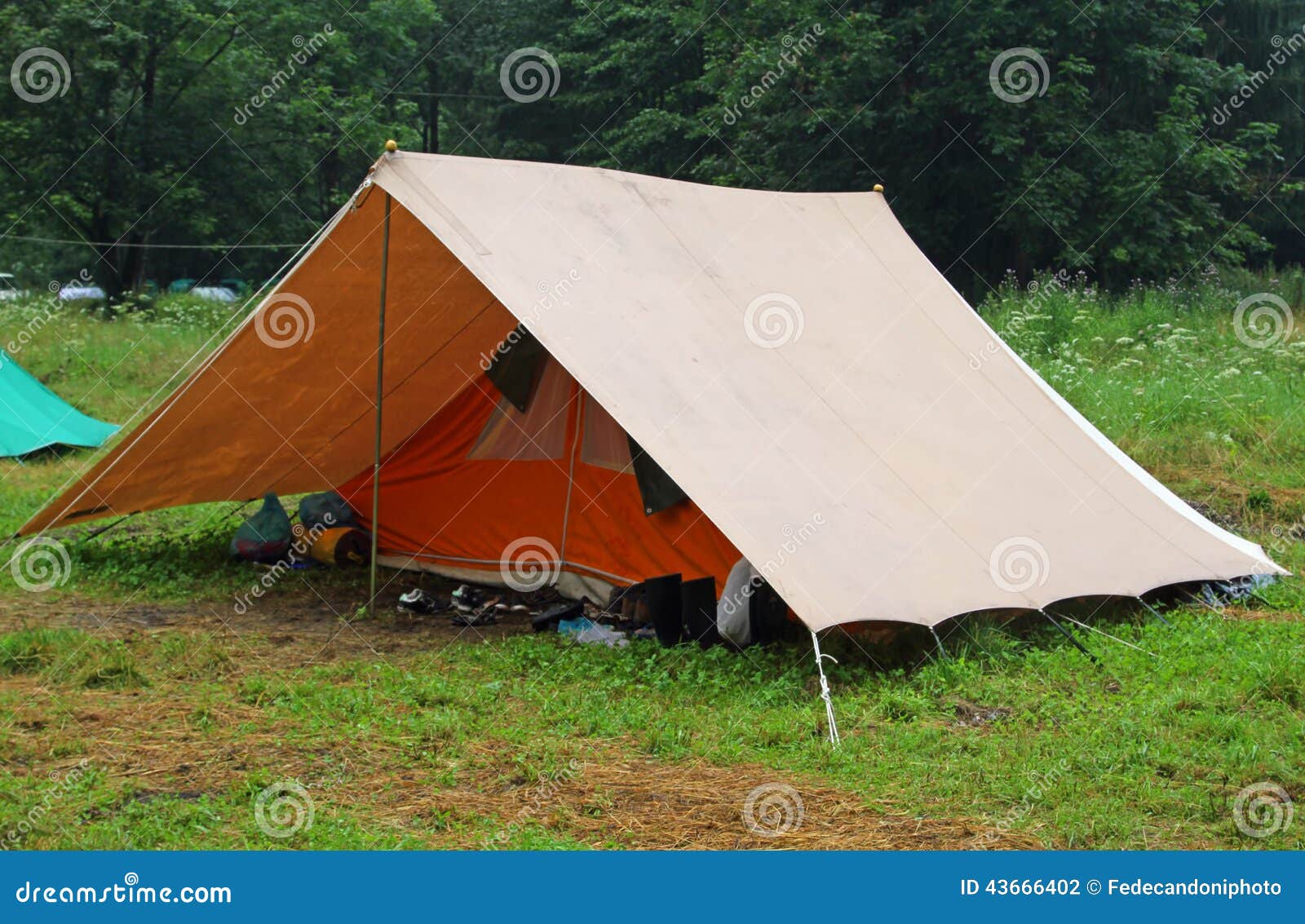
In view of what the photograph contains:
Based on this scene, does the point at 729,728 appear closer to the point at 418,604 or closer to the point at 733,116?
the point at 418,604

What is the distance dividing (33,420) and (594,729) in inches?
313

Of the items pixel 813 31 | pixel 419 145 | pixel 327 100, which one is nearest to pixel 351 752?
pixel 813 31

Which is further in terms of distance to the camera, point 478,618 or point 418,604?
point 418,604

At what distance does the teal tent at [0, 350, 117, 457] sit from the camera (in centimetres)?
1023

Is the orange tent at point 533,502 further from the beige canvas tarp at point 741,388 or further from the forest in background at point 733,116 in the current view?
the forest in background at point 733,116

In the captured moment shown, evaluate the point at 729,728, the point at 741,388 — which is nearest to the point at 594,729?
the point at 729,728

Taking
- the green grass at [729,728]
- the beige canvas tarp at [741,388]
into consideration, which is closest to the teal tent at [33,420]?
the beige canvas tarp at [741,388]

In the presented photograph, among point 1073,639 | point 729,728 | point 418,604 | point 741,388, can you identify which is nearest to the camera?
point 729,728

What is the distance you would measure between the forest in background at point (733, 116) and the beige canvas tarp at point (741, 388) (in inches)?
372

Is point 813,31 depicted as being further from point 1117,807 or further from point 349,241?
point 1117,807

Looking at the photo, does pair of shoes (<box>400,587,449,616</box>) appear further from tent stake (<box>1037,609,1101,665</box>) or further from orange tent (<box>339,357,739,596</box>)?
tent stake (<box>1037,609,1101,665</box>)

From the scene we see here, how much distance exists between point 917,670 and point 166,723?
2665 mm

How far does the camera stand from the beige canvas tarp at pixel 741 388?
4.94 metres

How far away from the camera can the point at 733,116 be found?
17.9 meters
